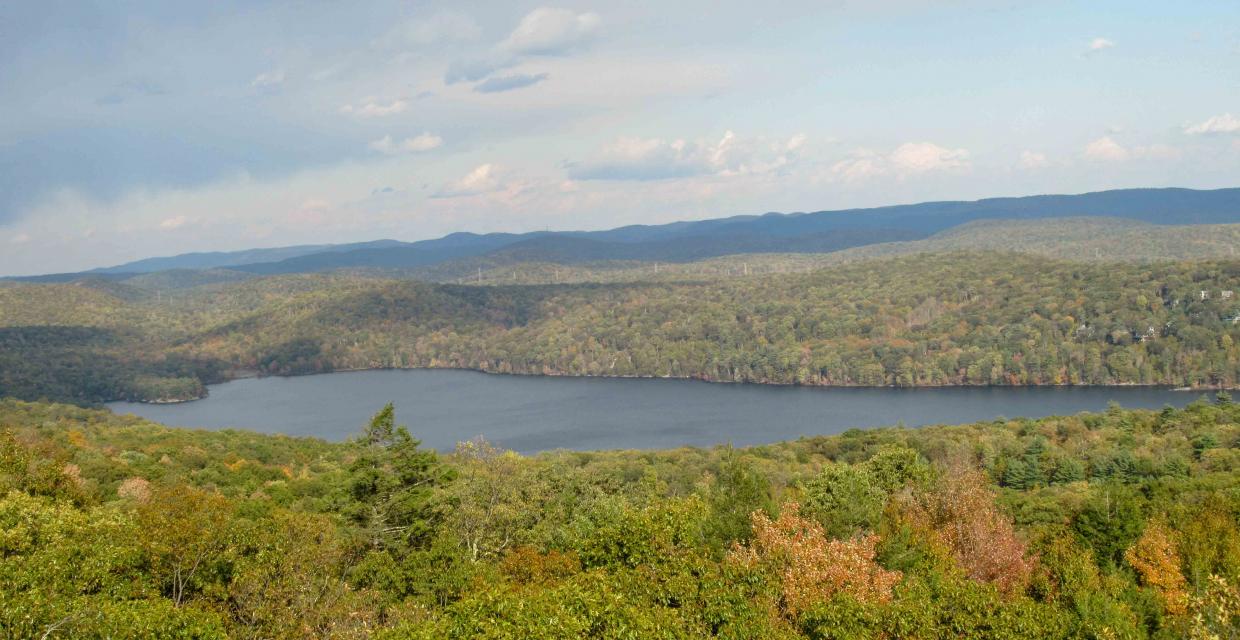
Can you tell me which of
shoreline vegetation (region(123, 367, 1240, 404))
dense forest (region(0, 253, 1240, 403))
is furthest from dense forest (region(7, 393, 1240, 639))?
dense forest (region(0, 253, 1240, 403))

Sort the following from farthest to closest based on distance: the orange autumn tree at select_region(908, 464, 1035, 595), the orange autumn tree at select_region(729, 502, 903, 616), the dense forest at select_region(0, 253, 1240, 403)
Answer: the dense forest at select_region(0, 253, 1240, 403)
the orange autumn tree at select_region(908, 464, 1035, 595)
the orange autumn tree at select_region(729, 502, 903, 616)

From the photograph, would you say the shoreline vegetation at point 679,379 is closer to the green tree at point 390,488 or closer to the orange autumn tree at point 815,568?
the green tree at point 390,488

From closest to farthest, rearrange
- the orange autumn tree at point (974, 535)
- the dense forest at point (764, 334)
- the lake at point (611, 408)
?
the orange autumn tree at point (974, 535) < the lake at point (611, 408) < the dense forest at point (764, 334)

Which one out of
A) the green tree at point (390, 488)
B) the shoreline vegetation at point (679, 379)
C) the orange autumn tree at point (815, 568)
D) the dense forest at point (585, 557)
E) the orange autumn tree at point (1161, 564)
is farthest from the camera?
the shoreline vegetation at point (679, 379)

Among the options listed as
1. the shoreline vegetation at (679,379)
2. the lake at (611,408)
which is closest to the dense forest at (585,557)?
the lake at (611,408)

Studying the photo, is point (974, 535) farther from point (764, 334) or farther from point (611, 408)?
point (764, 334)

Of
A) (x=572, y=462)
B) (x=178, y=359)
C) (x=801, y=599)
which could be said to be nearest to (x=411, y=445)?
(x=801, y=599)

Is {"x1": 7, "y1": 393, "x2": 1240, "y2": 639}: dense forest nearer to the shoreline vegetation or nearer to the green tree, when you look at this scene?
the green tree

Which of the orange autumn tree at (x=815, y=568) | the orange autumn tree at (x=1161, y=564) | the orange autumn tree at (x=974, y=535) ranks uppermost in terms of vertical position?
the orange autumn tree at (x=815, y=568)
